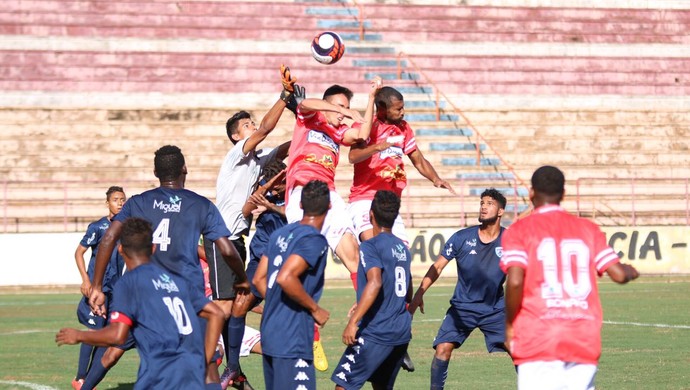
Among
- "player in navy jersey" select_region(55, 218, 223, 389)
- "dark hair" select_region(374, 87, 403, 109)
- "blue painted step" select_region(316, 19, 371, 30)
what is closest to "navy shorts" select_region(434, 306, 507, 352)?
"dark hair" select_region(374, 87, 403, 109)

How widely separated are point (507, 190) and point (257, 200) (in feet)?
63.9

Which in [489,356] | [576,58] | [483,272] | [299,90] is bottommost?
[489,356]

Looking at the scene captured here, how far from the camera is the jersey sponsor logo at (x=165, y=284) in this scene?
→ 7700 mm

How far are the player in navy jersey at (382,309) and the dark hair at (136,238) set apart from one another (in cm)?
229

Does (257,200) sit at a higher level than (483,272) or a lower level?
higher

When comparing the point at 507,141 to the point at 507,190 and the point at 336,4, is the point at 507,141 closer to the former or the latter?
the point at 507,190

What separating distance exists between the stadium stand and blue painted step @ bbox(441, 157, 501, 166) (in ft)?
0.09

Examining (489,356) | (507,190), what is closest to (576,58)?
(507,190)

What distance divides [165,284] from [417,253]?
19.9 meters

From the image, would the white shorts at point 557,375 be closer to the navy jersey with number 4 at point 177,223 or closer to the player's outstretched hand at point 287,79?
the navy jersey with number 4 at point 177,223

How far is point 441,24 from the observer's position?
1407 inches

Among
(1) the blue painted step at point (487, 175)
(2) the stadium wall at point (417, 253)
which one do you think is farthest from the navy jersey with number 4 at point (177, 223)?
(1) the blue painted step at point (487, 175)

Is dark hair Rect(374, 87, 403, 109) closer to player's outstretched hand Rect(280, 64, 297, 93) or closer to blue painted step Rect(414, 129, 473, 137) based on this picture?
player's outstretched hand Rect(280, 64, 297, 93)

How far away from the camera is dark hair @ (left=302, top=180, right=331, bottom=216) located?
8562mm
